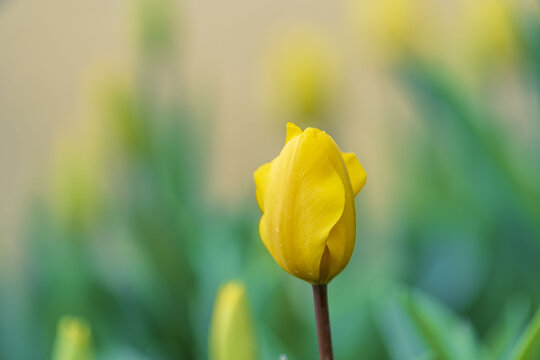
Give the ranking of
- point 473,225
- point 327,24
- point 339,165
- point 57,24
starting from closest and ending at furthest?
point 339,165, point 473,225, point 327,24, point 57,24

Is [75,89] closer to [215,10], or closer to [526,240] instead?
[215,10]

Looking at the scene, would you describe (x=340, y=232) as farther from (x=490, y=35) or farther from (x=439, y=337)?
(x=490, y=35)

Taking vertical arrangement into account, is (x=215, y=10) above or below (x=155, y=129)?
above

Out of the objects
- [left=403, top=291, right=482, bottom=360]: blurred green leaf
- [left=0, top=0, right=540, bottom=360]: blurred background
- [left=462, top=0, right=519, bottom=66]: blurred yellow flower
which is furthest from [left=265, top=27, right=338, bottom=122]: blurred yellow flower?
[left=403, top=291, right=482, bottom=360]: blurred green leaf

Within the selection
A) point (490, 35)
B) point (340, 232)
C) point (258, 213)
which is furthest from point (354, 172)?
point (258, 213)

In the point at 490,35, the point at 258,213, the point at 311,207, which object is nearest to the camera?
the point at 311,207

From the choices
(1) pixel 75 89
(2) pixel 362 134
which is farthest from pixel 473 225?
(1) pixel 75 89

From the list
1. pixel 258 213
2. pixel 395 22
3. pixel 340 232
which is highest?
pixel 395 22
